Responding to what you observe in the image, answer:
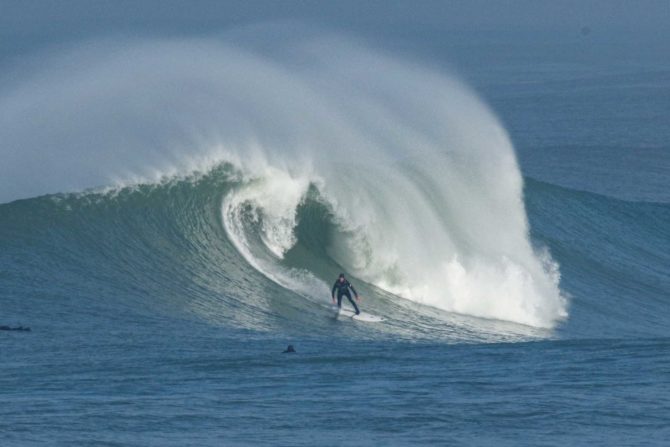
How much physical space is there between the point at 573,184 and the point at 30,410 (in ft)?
115

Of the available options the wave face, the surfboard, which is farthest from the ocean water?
the surfboard

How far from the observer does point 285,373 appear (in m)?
16.2

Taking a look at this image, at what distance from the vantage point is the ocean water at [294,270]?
14547 millimetres

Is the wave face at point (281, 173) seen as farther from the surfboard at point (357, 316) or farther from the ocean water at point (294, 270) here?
the surfboard at point (357, 316)

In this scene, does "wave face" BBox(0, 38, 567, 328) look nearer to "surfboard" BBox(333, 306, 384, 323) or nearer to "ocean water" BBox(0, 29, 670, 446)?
"ocean water" BBox(0, 29, 670, 446)

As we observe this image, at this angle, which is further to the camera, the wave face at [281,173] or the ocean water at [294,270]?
the wave face at [281,173]

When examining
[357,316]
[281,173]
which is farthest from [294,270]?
[281,173]

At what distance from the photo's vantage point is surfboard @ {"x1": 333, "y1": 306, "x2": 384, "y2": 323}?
20991mm

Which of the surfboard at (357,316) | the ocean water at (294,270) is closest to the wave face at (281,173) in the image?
the ocean water at (294,270)

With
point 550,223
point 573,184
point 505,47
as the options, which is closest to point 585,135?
point 573,184

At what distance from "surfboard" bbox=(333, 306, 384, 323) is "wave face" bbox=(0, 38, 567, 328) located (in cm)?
79

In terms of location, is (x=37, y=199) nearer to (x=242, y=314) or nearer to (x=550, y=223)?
(x=242, y=314)

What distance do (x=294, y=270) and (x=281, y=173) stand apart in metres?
3.71

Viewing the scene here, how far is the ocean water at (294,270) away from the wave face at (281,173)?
7cm
